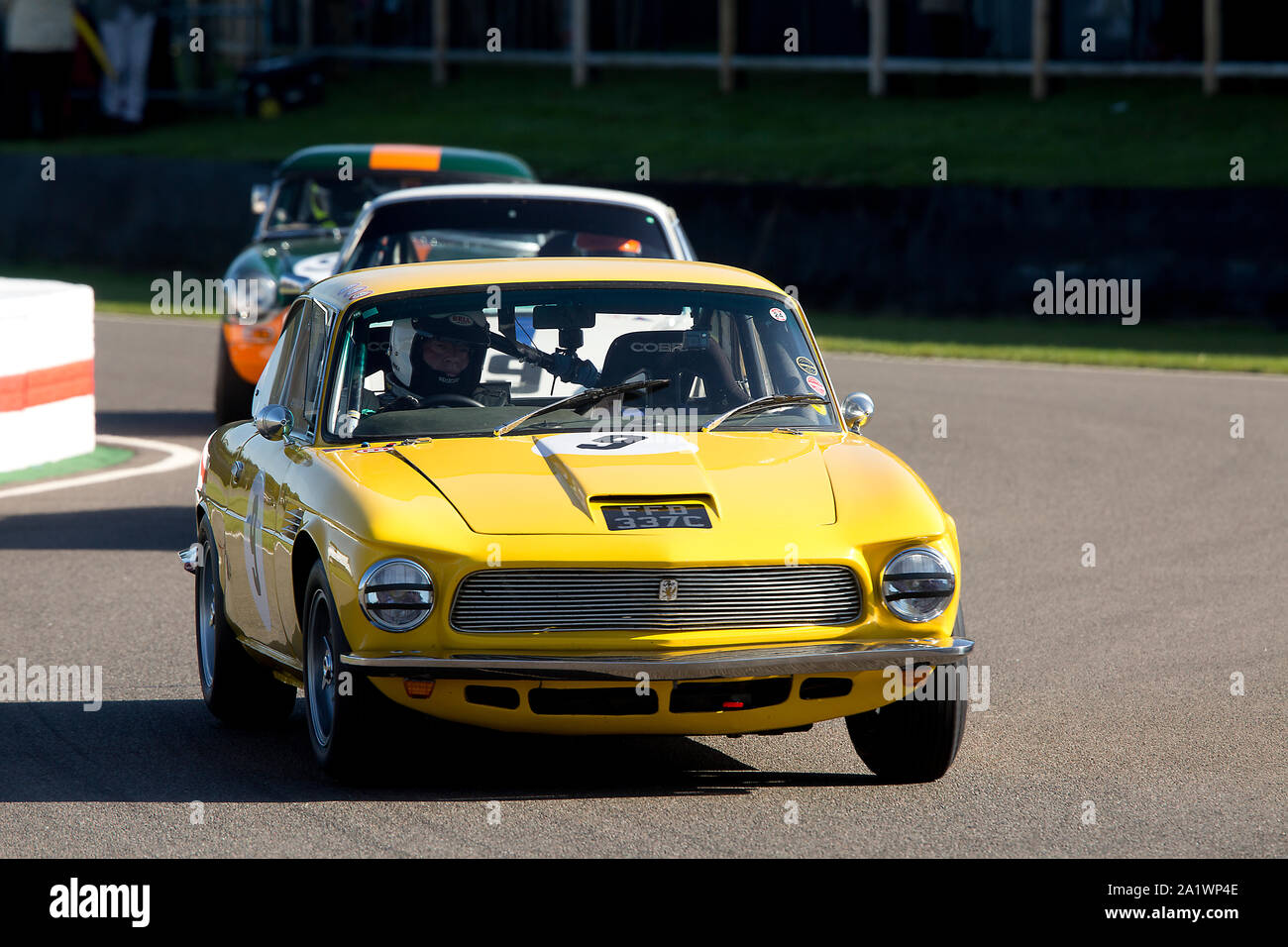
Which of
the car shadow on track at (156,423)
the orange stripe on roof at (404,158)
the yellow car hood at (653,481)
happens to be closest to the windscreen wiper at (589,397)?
the yellow car hood at (653,481)

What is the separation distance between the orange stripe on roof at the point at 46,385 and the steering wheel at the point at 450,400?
6727 mm

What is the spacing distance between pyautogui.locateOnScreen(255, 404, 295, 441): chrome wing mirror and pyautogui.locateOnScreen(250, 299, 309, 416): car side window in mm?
492

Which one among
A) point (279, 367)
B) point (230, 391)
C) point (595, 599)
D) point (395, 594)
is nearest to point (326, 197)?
point (230, 391)

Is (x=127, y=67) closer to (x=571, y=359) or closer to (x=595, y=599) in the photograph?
(x=571, y=359)

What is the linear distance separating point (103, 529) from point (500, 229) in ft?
8.36

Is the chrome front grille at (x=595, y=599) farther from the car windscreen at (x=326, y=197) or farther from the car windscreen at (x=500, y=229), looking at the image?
the car windscreen at (x=326, y=197)

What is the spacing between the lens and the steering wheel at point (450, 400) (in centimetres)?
730

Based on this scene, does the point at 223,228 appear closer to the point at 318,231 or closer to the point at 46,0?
the point at 46,0

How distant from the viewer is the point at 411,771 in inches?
265

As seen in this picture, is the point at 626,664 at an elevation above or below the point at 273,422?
below

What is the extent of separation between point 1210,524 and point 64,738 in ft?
21.7

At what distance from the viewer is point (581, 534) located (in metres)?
6.25

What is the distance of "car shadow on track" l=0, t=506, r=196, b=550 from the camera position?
11.2m
